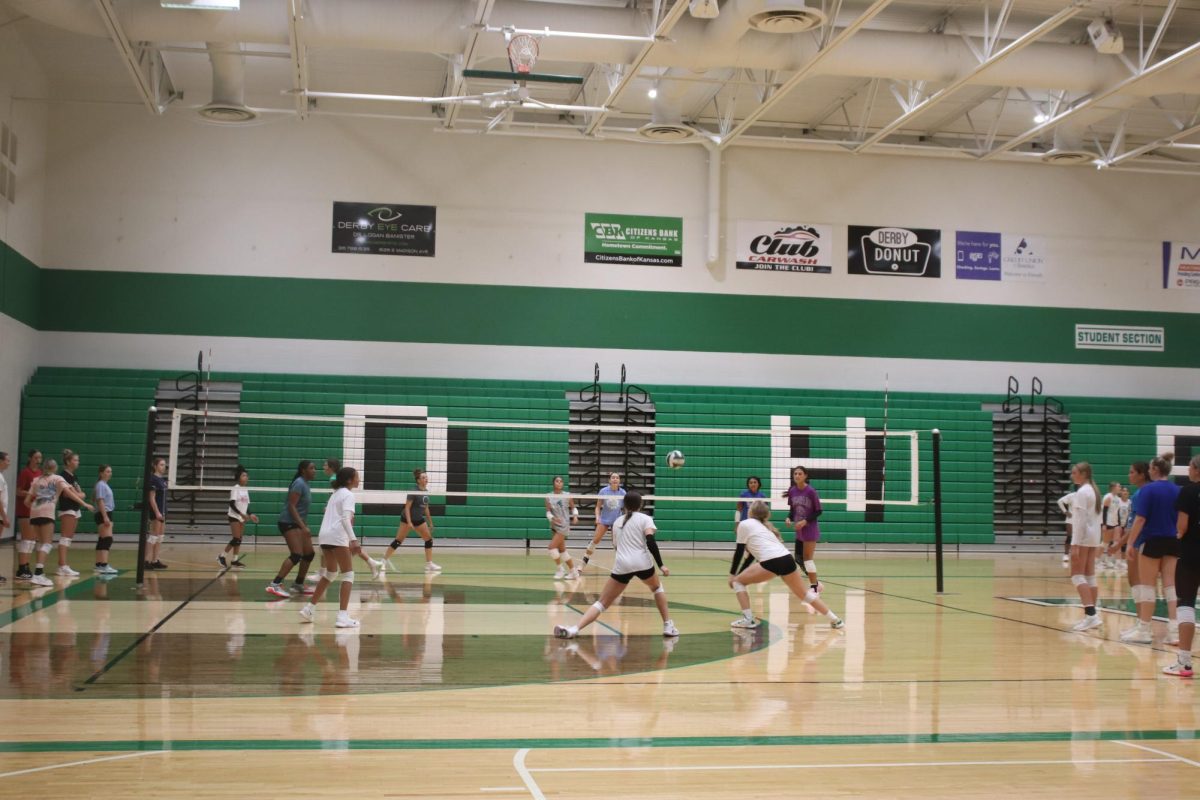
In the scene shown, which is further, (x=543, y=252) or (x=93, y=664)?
(x=543, y=252)

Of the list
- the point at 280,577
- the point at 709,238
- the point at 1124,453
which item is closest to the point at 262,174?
the point at 709,238

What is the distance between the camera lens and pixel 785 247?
77.5 ft

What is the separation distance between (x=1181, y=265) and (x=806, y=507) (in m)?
15.9

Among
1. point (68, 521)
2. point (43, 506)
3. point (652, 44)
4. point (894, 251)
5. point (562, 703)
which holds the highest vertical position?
point (652, 44)

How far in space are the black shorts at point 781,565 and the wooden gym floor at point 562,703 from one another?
0.67 m

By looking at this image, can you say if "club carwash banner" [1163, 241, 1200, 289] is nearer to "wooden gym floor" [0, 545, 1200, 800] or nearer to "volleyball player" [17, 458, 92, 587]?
"wooden gym floor" [0, 545, 1200, 800]

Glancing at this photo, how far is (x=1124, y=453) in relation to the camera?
23.5 metres

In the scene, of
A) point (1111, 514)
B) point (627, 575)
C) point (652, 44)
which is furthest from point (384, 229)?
point (1111, 514)

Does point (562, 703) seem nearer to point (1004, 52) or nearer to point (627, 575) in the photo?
point (627, 575)

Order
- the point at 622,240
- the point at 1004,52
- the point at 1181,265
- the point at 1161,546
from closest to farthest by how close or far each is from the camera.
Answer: the point at 1161,546
the point at 1004,52
the point at 622,240
the point at 1181,265

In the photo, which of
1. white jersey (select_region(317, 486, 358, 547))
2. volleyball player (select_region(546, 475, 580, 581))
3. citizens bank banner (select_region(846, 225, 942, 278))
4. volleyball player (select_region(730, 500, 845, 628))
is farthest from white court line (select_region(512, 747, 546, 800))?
citizens bank banner (select_region(846, 225, 942, 278))

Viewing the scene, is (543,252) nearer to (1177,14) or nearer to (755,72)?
(755,72)

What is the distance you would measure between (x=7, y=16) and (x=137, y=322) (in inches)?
236

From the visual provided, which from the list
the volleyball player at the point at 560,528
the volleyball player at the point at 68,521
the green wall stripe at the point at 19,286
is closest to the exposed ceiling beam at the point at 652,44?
the volleyball player at the point at 560,528
